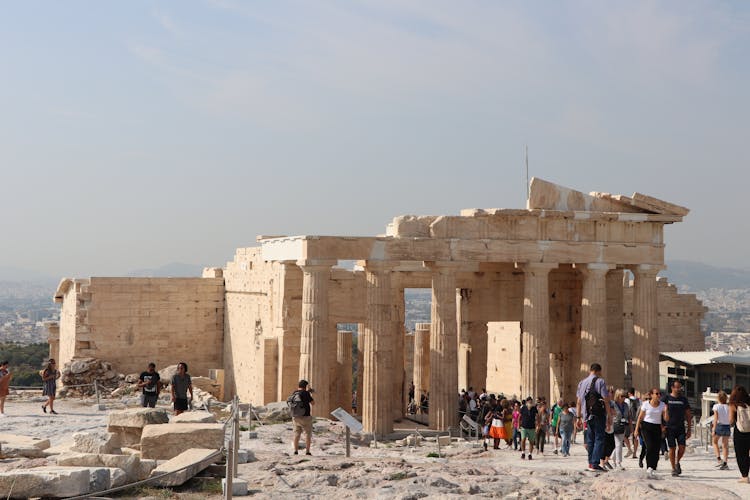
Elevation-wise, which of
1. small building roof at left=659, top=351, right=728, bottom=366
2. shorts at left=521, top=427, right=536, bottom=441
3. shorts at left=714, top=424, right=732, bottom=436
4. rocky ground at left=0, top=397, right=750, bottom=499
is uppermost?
small building roof at left=659, top=351, right=728, bottom=366

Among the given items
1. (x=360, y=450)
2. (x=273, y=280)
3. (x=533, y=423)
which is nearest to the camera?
(x=533, y=423)

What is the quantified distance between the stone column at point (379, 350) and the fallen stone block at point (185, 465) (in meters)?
11.6

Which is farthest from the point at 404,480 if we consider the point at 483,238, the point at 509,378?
the point at 509,378

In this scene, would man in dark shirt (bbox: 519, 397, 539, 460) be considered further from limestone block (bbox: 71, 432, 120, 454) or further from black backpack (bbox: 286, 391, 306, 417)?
limestone block (bbox: 71, 432, 120, 454)

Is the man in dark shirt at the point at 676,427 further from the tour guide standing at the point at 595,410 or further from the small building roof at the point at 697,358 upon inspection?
the small building roof at the point at 697,358

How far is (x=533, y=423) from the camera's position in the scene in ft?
63.4

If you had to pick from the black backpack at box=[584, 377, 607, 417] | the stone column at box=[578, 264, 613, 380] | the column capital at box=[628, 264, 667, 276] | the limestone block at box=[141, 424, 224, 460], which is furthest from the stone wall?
the black backpack at box=[584, 377, 607, 417]

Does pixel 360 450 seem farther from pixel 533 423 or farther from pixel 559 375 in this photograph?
pixel 559 375

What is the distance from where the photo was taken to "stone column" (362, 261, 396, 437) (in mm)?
25969

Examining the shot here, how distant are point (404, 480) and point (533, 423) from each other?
642 centimetres

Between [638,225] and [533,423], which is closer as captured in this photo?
[533,423]

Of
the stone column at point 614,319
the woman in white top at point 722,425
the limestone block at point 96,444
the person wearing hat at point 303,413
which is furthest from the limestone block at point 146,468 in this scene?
the stone column at point 614,319

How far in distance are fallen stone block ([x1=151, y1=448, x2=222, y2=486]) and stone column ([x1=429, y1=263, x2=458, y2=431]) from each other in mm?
12792

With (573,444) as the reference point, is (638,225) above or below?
above
